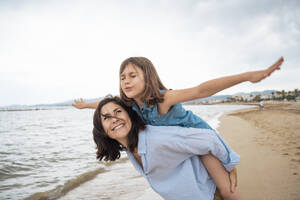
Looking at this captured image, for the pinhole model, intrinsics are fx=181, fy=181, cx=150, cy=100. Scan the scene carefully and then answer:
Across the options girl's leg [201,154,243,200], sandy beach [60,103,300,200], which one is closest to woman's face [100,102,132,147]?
girl's leg [201,154,243,200]

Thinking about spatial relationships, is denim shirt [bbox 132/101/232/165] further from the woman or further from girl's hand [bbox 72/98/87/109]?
girl's hand [bbox 72/98/87/109]

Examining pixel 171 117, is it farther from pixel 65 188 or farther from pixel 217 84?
pixel 65 188

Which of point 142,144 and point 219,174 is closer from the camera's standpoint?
point 142,144

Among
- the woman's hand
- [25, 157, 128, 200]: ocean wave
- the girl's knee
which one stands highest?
the woman's hand

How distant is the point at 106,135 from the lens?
238cm

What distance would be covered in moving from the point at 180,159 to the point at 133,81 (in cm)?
108

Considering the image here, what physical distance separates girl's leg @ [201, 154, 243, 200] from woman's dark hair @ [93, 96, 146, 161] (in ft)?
2.87

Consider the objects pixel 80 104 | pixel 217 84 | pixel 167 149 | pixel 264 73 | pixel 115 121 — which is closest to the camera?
pixel 264 73

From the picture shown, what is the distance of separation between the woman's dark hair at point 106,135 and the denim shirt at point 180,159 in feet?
0.48

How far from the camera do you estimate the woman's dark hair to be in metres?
2.27

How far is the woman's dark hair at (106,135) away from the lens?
2266 millimetres

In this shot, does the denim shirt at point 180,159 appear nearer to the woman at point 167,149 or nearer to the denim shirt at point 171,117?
the woman at point 167,149

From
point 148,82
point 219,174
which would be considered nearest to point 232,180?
point 219,174

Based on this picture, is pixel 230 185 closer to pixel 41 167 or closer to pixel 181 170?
pixel 181 170
